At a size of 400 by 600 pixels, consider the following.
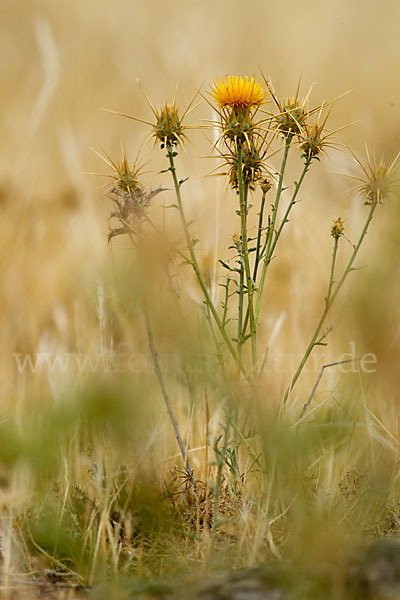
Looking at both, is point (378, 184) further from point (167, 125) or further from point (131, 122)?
point (131, 122)

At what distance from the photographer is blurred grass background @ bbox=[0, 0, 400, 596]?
79 centimetres

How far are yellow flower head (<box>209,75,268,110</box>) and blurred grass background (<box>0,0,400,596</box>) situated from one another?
106mm

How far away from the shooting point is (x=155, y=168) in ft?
5.91

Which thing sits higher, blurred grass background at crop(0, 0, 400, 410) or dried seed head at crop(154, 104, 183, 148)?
blurred grass background at crop(0, 0, 400, 410)

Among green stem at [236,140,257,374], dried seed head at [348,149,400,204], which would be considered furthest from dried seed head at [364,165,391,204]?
green stem at [236,140,257,374]

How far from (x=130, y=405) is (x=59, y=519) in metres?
0.22

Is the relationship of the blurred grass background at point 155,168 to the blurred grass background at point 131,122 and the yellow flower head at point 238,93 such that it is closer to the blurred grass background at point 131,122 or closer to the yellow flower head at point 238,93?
the blurred grass background at point 131,122

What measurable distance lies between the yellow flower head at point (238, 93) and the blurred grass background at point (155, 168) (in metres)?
0.11

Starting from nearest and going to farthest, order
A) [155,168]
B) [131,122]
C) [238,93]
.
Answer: [238,93], [155,168], [131,122]

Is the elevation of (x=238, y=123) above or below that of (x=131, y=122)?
below

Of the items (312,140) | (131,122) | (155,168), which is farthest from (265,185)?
(131,122)

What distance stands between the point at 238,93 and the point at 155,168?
1.26 m

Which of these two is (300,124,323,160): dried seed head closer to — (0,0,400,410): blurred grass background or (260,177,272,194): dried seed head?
(260,177,272,194): dried seed head

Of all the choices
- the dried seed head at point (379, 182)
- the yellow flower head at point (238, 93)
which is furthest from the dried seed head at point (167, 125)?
the dried seed head at point (379, 182)
